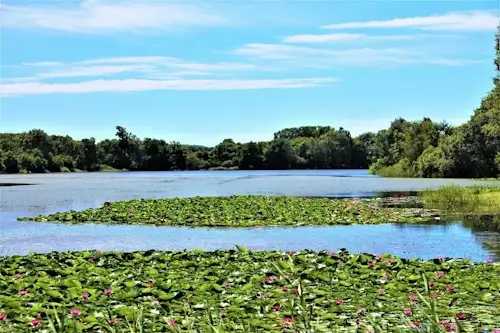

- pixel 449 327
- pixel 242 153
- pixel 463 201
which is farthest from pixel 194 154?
pixel 449 327

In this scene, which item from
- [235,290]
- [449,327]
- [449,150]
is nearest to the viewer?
[449,327]

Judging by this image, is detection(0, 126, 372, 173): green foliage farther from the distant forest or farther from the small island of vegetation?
the small island of vegetation

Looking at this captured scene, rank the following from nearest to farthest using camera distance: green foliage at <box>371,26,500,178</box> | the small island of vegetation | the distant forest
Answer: the small island of vegetation, green foliage at <box>371,26,500,178</box>, the distant forest

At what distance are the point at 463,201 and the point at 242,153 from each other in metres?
122

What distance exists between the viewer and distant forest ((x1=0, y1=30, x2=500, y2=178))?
8825 centimetres

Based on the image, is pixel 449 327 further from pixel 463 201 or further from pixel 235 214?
pixel 463 201

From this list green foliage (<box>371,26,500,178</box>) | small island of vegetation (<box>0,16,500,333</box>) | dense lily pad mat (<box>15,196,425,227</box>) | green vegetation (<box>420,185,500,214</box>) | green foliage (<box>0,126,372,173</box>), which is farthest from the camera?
green foliage (<box>0,126,372,173</box>)

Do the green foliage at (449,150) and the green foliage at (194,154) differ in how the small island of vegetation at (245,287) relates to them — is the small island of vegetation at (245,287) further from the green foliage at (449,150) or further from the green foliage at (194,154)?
the green foliage at (194,154)

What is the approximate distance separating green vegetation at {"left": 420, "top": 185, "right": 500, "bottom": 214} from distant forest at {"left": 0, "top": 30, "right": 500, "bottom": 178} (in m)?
42.7

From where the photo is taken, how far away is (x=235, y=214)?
27.2 m

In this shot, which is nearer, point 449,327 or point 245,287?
point 449,327

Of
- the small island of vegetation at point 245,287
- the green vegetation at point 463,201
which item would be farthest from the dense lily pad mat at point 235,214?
the green vegetation at point 463,201

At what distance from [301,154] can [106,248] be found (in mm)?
143191

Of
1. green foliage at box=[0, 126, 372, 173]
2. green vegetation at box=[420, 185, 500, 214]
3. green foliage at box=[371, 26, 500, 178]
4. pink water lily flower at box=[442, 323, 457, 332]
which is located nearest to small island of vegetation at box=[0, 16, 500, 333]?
pink water lily flower at box=[442, 323, 457, 332]
